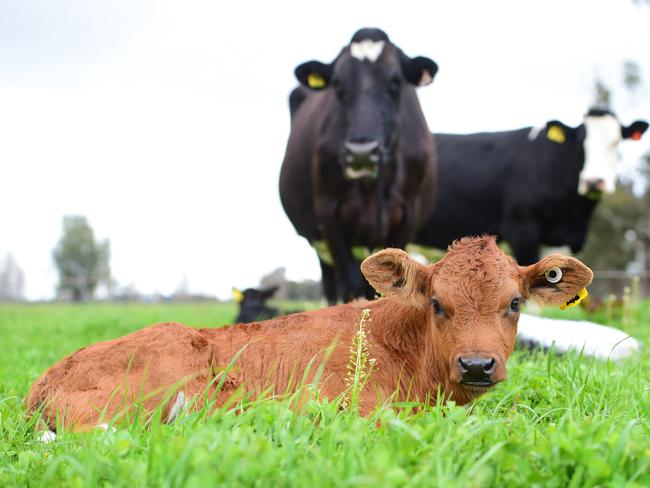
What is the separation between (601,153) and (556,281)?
29.1 feet

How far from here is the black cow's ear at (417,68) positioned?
350 inches

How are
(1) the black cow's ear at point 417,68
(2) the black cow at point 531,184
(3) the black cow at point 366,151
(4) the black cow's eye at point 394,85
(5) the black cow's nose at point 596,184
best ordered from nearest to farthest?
(3) the black cow at point 366,151 < (4) the black cow's eye at point 394,85 < (1) the black cow's ear at point 417,68 < (5) the black cow's nose at point 596,184 < (2) the black cow at point 531,184

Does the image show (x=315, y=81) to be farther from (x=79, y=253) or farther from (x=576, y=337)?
(x=79, y=253)

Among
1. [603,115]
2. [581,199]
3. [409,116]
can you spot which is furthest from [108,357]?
[603,115]

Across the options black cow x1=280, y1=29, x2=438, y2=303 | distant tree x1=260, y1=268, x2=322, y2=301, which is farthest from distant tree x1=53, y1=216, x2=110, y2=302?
black cow x1=280, y1=29, x2=438, y2=303

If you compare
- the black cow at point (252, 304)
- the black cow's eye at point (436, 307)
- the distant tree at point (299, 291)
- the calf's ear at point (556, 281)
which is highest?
the calf's ear at point (556, 281)

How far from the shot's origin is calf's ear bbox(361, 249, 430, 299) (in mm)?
4184

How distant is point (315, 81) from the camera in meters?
9.14

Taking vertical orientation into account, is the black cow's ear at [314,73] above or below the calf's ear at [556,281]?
above

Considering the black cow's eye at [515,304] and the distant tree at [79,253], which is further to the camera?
the distant tree at [79,253]

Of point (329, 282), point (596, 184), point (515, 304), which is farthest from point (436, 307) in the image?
point (596, 184)

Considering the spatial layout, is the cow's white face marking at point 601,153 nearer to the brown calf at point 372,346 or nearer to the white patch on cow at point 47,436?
the brown calf at point 372,346

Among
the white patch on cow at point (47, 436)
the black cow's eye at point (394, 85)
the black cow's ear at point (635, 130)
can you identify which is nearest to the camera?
the white patch on cow at point (47, 436)

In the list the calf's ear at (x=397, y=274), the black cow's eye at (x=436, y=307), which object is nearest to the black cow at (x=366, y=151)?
the calf's ear at (x=397, y=274)
